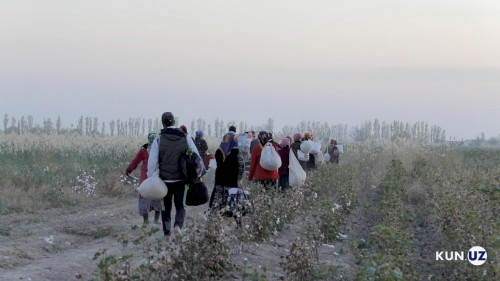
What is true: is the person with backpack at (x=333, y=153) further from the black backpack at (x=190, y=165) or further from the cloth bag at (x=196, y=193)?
the black backpack at (x=190, y=165)

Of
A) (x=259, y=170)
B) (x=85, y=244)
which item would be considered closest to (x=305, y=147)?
(x=259, y=170)

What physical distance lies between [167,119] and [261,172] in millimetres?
3529

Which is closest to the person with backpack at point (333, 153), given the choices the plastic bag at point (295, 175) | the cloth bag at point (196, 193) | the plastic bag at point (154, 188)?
the plastic bag at point (295, 175)

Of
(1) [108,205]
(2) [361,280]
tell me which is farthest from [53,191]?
(2) [361,280]

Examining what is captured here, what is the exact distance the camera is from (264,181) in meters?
13.8

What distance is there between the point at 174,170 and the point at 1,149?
15357mm

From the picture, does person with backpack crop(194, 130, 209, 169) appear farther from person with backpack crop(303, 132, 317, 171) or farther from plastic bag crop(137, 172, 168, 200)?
plastic bag crop(137, 172, 168, 200)

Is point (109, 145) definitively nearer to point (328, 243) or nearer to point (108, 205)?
point (108, 205)

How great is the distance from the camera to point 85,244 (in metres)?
12.0

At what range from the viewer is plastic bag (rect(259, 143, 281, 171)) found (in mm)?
13375

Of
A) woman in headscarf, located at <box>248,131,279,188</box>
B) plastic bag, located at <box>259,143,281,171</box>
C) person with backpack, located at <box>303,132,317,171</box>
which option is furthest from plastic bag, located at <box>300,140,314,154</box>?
plastic bag, located at <box>259,143,281,171</box>

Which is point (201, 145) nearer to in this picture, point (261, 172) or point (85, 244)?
point (261, 172)

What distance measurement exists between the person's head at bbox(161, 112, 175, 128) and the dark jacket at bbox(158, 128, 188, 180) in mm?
135

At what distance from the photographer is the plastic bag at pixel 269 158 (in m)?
13.4
